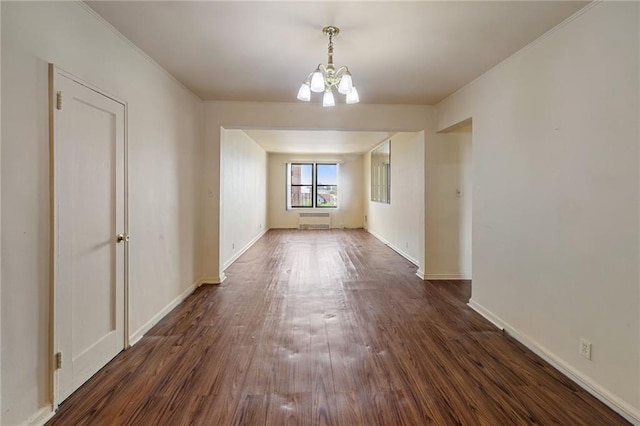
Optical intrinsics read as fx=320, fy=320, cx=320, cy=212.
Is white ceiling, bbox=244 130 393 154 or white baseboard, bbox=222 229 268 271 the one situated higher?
white ceiling, bbox=244 130 393 154

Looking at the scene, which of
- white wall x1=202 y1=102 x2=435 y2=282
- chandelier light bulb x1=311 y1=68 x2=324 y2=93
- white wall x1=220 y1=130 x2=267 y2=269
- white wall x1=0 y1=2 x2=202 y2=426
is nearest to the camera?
white wall x1=0 y1=2 x2=202 y2=426

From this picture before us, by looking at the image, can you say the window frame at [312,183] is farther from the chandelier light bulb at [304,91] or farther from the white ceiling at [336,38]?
the chandelier light bulb at [304,91]

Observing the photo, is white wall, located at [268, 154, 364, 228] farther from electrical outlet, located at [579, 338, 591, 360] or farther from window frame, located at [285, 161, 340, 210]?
electrical outlet, located at [579, 338, 591, 360]

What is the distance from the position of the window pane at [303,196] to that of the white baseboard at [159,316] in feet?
22.3

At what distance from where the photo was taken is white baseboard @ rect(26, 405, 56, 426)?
65.7 inches

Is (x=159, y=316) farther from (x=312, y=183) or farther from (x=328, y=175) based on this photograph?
(x=328, y=175)

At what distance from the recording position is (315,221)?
1059cm

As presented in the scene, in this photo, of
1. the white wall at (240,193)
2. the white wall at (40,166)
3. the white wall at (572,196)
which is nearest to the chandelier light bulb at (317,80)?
the white wall at (40,166)

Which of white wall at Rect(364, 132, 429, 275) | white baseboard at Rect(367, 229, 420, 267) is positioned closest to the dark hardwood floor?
white wall at Rect(364, 132, 429, 275)

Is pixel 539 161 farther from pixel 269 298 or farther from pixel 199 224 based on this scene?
pixel 199 224

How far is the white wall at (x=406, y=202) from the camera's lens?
4668 mm

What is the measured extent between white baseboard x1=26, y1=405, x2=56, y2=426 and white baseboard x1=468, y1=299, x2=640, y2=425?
125 inches

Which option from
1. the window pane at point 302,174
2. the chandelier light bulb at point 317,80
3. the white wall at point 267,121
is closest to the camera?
the chandelier light bulb at point 317,80

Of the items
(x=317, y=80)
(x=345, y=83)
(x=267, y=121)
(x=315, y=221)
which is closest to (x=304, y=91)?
(x=317, y=80)
